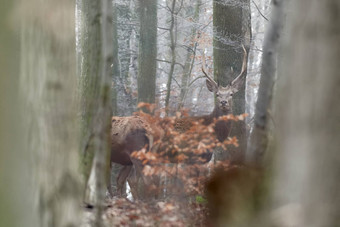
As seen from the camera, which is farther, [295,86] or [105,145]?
[105,145]

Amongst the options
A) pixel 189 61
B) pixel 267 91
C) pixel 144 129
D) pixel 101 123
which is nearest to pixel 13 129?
pixel 101 123

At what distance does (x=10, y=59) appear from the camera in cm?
239

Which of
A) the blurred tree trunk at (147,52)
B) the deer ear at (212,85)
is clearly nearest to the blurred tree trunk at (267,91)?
the deer ear at (212,85)

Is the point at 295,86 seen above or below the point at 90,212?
above

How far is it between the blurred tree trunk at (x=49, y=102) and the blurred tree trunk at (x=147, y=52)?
26.9 ft

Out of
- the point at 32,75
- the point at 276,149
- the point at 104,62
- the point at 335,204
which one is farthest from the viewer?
the point at 104,62

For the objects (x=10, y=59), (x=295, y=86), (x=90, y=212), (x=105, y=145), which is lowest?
Result: (x=90, y=212)

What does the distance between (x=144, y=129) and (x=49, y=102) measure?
5.29 metres

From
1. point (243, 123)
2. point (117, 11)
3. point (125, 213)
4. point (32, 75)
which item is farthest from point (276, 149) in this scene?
point (117, 11)

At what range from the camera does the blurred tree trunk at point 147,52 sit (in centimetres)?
1088

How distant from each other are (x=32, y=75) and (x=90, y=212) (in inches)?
37.3

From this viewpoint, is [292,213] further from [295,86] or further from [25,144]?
[25,144]

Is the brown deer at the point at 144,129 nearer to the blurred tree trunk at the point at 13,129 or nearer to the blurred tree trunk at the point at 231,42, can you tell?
the blurred tree trunk at the point at 231,42

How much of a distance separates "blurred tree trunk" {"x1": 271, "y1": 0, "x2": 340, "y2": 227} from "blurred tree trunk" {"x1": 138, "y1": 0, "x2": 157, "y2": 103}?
8.73 meters
